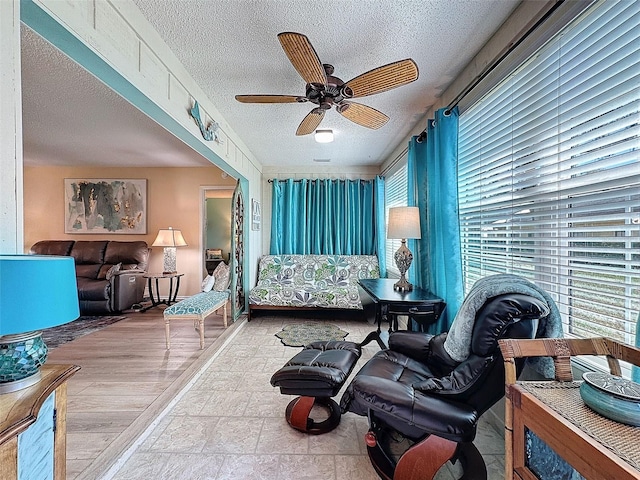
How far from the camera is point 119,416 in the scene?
6.62ft

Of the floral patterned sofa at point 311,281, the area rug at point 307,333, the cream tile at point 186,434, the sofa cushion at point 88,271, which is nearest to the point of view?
the cream tile at point 186,434

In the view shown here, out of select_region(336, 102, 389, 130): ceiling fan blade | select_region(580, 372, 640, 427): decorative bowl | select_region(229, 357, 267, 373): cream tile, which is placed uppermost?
select_region(336, 102, 389, 130): ceiling fan blade

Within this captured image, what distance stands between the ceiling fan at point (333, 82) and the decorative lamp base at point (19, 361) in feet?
4.97

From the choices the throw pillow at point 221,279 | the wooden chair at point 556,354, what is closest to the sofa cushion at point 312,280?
the throw pillow at point 221,279

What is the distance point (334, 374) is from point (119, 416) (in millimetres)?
1470

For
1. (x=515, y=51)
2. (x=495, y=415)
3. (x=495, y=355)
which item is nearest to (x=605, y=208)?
(x=495, y=355)

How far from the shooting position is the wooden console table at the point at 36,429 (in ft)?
2.47

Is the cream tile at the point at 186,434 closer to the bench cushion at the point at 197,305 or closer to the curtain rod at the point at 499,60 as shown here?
the bench cushion at the point at 197,305

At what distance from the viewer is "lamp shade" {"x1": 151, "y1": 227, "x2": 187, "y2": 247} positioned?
4965mm

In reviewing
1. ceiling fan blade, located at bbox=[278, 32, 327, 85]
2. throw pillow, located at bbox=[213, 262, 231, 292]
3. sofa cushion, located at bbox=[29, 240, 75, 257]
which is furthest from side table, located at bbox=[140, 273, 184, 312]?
ceiling fan blade, located at bbox=[278, 32, 327, 85]

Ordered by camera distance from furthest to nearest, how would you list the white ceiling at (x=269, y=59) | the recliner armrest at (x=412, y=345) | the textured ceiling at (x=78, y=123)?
the textured ceiling at (x=78, y=123), the recliner armrest at (x=412, y=345), the white ceiling at (x=269, y=59)

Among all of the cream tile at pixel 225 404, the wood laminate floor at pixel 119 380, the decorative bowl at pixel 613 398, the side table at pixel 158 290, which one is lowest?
the cream tile at pixel 225 404

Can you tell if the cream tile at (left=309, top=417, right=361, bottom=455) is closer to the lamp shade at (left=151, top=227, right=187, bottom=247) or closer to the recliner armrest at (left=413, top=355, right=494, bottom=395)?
the recliner armrest at (left=413, top=355, right=494, bottom=395)

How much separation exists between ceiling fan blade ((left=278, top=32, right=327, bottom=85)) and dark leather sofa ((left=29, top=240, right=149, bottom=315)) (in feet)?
14.4
